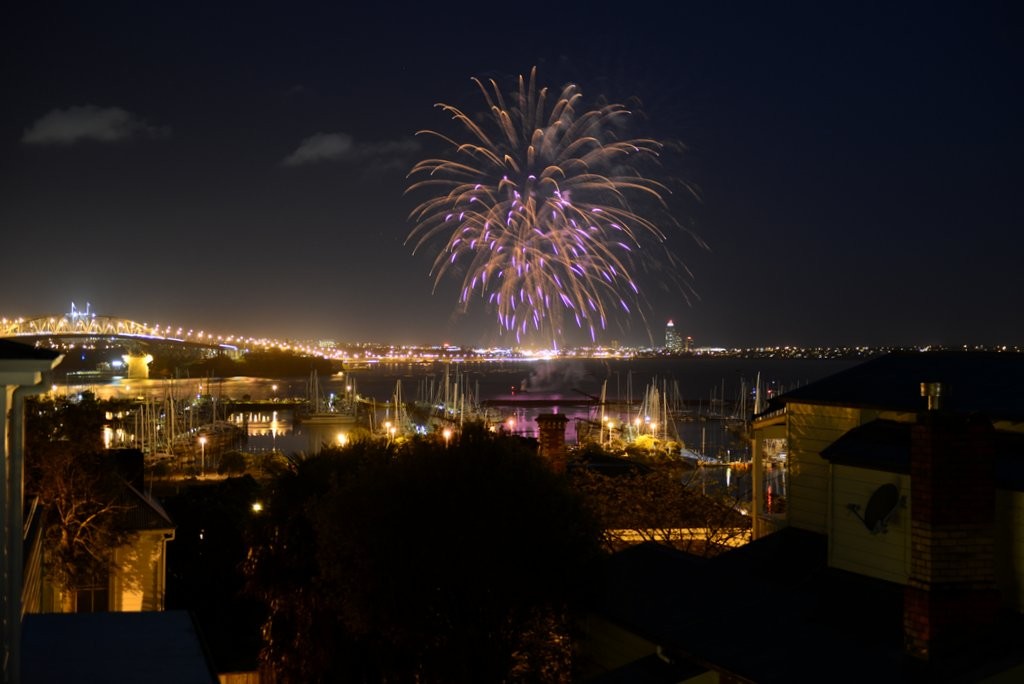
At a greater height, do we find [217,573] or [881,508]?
[881,508]

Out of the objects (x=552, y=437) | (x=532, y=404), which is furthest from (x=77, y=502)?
(x=532, y=404)

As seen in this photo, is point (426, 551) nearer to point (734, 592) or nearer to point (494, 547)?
point (494, 547)

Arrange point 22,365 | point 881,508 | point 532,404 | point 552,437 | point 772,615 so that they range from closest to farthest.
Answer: point 22,365 < point 772,615 < point 881,508 < point 552,437 < point 532,404

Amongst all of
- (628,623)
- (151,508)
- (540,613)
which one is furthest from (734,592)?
(151,508)

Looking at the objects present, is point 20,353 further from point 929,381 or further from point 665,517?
point 665,517

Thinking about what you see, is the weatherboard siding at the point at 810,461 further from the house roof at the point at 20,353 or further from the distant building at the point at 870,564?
the house roof at the point at 20,353

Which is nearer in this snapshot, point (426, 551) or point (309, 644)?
point (426, 551)

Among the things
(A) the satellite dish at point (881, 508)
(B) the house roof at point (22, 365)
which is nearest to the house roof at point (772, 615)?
(A) the satellite dish at point (881, 508)
